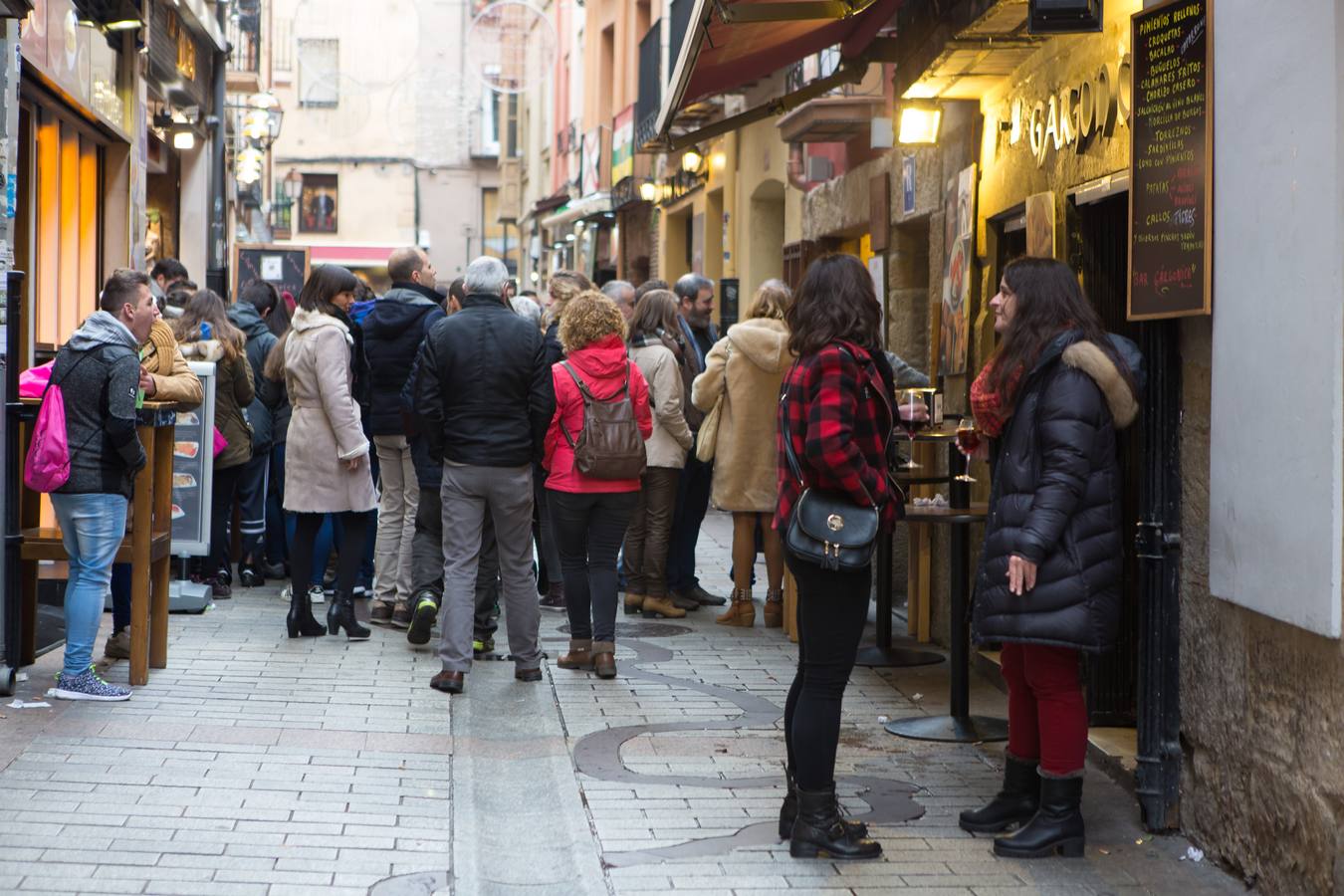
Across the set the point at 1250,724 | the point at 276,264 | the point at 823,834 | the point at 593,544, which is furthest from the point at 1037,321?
the point at 276,264

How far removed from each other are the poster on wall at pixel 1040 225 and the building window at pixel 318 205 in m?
44.6

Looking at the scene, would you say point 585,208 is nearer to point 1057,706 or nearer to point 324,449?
point 324,449

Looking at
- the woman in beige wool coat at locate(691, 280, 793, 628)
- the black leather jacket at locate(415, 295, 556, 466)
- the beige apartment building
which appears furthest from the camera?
the beige apartment building

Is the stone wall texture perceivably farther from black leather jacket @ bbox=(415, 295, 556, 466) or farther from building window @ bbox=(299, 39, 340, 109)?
building window @ bbox=(299, 39, 340, 109)

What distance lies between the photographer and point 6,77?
738 centimetres

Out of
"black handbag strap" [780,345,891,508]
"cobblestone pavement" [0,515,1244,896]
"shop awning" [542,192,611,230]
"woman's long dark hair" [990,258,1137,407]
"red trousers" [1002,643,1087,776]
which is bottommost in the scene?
"cobblestone pavement" [0,515,1244,896]

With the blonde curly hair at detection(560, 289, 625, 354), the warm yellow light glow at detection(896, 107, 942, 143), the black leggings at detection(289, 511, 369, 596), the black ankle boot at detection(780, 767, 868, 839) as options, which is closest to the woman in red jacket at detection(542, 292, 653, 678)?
the blonde curly hair at detection(560, 289, 625, 354)

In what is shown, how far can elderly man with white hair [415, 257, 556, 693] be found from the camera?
7691mm

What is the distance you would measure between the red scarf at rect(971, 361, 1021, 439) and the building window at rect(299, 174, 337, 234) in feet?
153

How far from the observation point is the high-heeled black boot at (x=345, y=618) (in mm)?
9031

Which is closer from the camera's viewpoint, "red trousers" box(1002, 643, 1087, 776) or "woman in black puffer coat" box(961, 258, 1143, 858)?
"woman in black puffer coat" box(961, 258, 1143, 858)

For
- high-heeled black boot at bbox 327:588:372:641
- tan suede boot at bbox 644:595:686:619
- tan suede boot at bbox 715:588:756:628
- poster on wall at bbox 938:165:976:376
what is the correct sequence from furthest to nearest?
tan suede boot at bbox 644:595:686:619 < tan suede boot at bbox 715:588:756:628 < high-heeled black boot at bbox 327:588:372:641 < poster on wall at bbox 938:165:976:376

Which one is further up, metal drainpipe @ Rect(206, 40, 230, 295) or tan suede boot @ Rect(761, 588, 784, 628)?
metal drainpipe @ Rect(206, 40, 230, 295)

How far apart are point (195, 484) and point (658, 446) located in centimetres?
270
